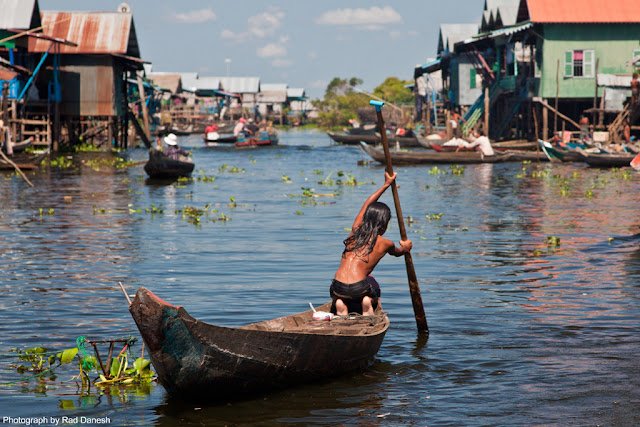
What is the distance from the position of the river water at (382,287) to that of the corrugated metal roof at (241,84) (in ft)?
232

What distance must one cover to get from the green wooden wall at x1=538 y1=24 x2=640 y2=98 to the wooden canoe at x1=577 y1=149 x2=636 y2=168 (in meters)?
8.92

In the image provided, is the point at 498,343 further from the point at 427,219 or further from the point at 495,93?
the point at 495,93

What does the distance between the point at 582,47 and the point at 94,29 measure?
73.5 ft

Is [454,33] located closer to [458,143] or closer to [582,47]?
[582,47]

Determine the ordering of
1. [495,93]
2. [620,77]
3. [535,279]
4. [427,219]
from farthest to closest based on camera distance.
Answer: [495,93] → [620,77] → [427,219] → [535,279]

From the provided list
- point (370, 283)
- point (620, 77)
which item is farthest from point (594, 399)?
point (620, 77)

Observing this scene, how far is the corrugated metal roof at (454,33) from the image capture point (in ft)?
184

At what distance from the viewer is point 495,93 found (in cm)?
4422

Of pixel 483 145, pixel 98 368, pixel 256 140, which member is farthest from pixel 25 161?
pixel 256 140

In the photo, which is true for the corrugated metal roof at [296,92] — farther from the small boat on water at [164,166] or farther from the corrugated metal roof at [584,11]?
the small boat on water at [164,166]

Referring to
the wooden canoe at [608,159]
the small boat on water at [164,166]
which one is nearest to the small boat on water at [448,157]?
the wooden canoe at [608,159]

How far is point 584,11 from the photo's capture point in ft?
123

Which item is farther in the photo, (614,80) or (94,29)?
(94,29)

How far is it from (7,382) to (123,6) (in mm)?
41537
